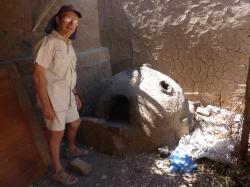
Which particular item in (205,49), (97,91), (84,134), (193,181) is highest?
(205,49)

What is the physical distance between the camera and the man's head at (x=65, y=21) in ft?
10.6

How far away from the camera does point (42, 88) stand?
3162 millimetres

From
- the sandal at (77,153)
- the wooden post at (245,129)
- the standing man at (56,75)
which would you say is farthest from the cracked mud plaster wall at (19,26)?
the wooden post at (245,129)

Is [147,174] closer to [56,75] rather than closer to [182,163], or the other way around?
[182,163]

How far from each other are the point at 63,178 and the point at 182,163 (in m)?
1.44

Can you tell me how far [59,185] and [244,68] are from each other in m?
3.87

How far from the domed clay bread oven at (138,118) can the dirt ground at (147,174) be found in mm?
212

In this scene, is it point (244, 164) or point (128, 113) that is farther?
point (128, 113)

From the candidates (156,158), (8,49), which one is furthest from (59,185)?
(8,49)

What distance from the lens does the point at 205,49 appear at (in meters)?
5.88

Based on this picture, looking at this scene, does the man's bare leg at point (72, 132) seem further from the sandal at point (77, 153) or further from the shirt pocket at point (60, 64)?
the shirt pocket at point (60, 64)

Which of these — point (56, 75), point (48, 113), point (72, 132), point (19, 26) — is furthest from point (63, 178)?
point (19, 26)

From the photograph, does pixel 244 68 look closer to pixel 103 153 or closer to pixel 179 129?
pixel 179 129

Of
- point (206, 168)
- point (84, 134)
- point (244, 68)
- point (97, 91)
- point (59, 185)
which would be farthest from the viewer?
point (244, 68)
